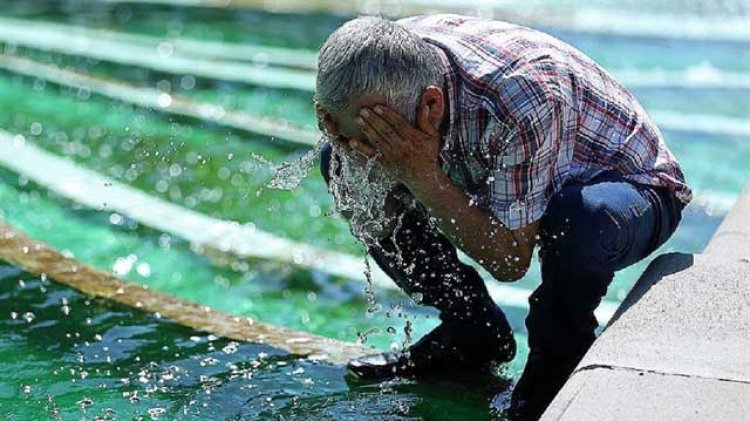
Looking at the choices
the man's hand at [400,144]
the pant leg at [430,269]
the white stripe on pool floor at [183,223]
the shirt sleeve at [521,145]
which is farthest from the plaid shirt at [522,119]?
the white stripe on pool floor at [183,223]

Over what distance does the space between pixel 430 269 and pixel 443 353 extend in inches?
12.4

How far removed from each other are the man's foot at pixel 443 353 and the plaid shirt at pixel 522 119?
650 millimetres

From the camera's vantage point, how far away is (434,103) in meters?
3.14

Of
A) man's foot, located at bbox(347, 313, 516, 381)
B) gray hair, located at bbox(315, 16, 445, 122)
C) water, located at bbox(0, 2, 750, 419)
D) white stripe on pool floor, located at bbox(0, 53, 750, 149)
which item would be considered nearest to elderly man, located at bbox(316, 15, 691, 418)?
gray hair, located at bbox(315, 16, 445, 122)

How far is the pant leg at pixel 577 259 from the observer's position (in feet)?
11.0

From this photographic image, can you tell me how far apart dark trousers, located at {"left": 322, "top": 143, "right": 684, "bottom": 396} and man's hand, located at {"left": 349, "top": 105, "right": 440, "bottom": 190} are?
0.37 meters

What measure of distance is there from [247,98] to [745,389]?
575 cm

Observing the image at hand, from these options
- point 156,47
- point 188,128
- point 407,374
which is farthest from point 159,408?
point 156,47

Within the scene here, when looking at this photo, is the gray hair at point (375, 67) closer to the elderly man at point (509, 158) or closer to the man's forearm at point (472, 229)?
the elderly man at point (509, 158)

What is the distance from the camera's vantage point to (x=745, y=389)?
2.91 metres

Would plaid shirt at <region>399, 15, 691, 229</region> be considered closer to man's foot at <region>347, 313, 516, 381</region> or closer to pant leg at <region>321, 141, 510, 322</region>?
pant leg at <region>321, 141, 510, 322</region>

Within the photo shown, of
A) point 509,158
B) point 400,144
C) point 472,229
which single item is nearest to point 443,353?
point 472,229

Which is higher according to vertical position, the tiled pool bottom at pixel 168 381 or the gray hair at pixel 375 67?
the gray hair at pixel 375 67

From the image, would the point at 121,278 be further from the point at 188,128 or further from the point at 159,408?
the point at 188,128
